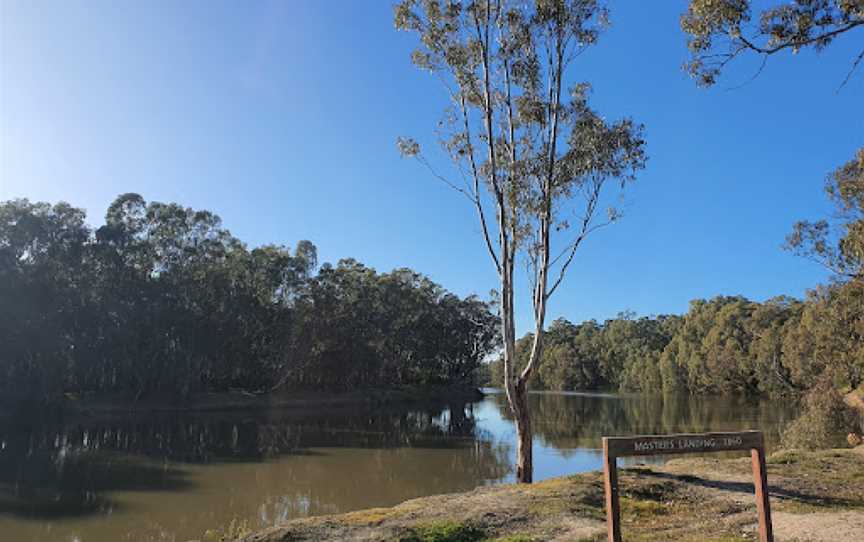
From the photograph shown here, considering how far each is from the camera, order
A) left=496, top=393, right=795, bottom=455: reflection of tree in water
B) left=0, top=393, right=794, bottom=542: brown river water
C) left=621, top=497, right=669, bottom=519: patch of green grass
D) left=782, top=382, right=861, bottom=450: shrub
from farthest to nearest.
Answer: left=496, top=393, right=795, bottom=455: reflection of tree in water < left=782, top=382, right=861, bottom=450: shrub < left=0, top=393, right=794, bottom=542: brown river water < left=621, top=497, right=669, bottom=519: patch of green grass

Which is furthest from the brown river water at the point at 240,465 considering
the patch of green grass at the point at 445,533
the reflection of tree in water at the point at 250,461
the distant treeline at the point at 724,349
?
the patch of green grass at the point at 445,533

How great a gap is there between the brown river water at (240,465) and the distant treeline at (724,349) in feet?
17.4

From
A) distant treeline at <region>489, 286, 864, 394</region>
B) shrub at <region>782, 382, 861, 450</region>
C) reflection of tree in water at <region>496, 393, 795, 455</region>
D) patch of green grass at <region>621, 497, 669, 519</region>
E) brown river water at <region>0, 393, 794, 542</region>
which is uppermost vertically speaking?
distant treeline at <region>489, 286, 864, 394</region>

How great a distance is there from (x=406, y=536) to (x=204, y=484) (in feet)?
41.1

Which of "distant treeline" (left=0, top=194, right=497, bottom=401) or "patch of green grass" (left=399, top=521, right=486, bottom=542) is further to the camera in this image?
"distant treeline" (left=0, top=194, right=497, bottom=401)

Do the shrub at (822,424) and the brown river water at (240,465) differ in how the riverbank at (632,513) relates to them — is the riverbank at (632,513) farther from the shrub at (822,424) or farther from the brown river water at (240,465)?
the shrub at (822,424)

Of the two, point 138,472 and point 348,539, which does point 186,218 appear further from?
point 348,539

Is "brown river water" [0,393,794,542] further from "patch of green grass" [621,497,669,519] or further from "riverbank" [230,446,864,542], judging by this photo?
"patch of green grass" [621,497,669,519]

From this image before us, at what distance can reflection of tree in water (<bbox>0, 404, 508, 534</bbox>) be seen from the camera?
16.0m

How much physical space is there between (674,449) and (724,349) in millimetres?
70333

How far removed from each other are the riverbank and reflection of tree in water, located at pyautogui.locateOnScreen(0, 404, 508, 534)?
6034 mm

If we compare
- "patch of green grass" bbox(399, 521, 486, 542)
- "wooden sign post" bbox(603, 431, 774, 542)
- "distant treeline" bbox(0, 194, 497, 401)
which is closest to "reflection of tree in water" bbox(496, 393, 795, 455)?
"distant treeline" bbox(0, 194, 497, 401)

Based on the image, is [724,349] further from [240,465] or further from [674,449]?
[674,449]

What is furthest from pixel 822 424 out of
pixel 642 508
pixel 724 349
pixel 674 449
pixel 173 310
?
pixel 724 349
